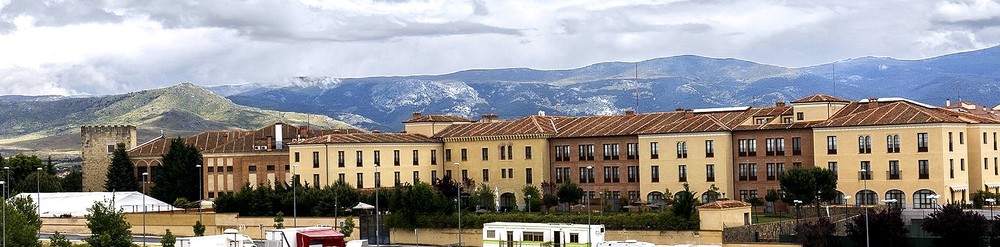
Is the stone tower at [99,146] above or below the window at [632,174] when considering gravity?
above

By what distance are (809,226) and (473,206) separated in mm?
28899

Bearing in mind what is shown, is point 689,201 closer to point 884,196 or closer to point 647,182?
point 884,196

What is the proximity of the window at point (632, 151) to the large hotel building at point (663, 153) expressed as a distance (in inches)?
2.5

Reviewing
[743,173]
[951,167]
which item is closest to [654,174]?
[743,173]

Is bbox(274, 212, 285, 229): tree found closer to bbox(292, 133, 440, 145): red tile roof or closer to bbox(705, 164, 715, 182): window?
bbox(292, 133, 440, 145): red tile roof

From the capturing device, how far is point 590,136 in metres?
104

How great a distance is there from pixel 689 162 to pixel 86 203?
43.6 metres

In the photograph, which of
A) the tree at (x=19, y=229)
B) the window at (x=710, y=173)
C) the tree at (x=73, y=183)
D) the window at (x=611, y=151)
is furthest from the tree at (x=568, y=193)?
the tree at (x=73, y=183)

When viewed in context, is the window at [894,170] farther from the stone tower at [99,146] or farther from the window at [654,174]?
the stone tower at [99,146]

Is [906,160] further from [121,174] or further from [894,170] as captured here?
[121,174]

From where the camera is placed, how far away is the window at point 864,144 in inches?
3543

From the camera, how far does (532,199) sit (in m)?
100

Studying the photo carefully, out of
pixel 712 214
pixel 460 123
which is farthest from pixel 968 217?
pixel 460 123

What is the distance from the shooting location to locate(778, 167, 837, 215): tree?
84812 millimetres
